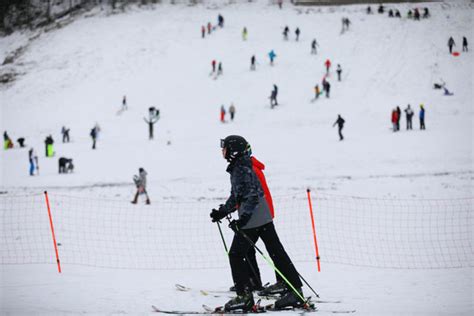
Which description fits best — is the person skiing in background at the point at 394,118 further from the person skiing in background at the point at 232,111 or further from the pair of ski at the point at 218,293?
the pair of ski at the point at 218,293

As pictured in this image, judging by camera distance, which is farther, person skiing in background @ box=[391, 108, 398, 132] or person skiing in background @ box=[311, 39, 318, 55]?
person skiing in background @ box=[311, 39, 318, 55]

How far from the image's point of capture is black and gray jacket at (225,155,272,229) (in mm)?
5103

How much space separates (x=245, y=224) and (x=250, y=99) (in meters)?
29.8

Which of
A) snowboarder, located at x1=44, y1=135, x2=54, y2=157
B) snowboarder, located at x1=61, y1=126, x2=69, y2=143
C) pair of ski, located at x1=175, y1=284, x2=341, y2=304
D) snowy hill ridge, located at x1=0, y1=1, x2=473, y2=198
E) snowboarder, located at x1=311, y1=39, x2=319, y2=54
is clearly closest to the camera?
pair of ski, located at x1=175, y1=284, x2=341, y2=304

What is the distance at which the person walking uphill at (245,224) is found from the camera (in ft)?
16.8

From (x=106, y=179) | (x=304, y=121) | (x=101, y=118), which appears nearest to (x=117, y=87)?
(x=101, y=118)

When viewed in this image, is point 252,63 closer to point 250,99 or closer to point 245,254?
point 250,99

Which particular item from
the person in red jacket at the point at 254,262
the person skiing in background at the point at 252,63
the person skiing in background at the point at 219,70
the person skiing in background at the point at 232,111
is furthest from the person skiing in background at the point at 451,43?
the person in red jacket at the point at 254,262

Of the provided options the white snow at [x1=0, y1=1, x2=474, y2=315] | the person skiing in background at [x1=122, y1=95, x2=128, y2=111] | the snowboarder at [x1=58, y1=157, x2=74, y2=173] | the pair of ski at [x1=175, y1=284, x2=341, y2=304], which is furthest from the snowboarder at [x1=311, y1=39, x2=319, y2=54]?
the pair of ski at [x1=175, y1=284, x2=341, y2=304]

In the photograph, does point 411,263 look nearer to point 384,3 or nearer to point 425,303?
point 425,303

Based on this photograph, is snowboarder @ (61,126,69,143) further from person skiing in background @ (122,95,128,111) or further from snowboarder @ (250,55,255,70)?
snowboarder @ (250,55,255,70)

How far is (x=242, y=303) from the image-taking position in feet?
17.2

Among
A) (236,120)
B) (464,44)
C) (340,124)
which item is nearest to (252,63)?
(236,120)

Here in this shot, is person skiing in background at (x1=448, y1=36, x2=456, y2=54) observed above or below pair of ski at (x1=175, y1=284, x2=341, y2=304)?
above
